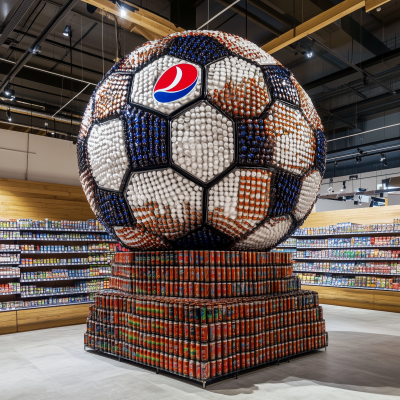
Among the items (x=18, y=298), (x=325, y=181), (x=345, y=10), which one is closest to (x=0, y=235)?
(x=18, y=298)

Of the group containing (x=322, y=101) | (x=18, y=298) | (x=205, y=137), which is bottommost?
(x=18, y=298)

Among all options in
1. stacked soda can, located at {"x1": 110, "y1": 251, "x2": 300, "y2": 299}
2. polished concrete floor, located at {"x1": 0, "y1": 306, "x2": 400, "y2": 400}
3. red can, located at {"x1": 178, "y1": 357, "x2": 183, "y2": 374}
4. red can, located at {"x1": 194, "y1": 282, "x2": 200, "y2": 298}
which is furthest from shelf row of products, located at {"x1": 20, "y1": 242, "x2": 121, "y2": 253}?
red can, located at {"x1": 178, "y1": 357, "x2": 183, "y2": 374}

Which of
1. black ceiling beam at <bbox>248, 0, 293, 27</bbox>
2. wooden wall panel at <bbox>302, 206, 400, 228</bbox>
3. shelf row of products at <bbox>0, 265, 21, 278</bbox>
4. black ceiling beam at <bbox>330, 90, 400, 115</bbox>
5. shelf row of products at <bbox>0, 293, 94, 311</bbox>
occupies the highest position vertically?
black ceiling beam at <bbox>248, 0, 293, 27</bbox>

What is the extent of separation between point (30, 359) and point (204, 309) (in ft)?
7.66

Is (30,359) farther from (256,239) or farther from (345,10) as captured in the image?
(345,10)

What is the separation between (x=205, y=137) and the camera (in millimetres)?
3088

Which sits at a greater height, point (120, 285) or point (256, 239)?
point (256, 239)

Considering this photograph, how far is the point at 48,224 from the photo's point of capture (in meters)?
6.73

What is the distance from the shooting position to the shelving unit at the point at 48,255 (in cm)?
624

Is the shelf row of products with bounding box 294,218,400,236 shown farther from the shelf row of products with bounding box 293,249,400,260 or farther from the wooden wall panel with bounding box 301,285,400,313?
the wooden wall panel with bounding box 301,285,400,313

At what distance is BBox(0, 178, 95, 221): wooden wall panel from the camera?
261 inches

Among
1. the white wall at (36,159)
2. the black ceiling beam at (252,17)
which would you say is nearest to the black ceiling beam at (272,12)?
the black ceiling beam at (252,17)

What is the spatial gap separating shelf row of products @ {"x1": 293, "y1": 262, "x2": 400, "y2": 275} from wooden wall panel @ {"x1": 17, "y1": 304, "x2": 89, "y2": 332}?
549cm

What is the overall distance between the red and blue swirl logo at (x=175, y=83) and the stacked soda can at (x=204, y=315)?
142 cm
